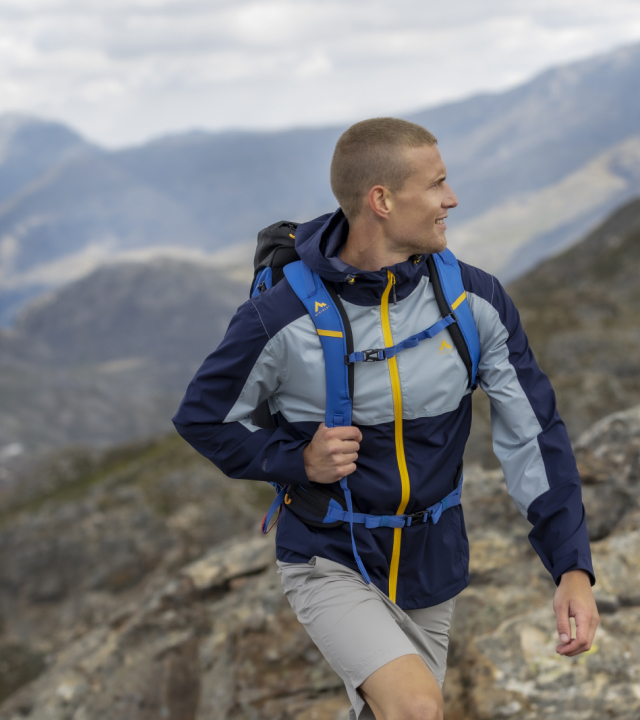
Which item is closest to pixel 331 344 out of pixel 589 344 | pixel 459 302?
pixel 459 302

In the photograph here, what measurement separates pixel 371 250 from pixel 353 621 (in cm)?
253

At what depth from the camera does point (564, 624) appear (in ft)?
14.0

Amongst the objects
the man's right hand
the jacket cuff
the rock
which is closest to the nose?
the man's right hand

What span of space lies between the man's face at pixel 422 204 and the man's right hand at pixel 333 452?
1.38 metres

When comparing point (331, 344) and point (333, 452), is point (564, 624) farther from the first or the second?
point (331, 344)

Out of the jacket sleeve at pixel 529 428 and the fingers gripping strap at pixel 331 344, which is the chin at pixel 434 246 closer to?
the jacket sleeve at pixel 529 428

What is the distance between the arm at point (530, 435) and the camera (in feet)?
15.5

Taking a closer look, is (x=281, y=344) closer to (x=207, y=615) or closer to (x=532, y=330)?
(x=207, y=615)

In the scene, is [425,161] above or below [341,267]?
above

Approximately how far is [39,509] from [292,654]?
2863cm

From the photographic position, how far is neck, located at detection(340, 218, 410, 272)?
4789 mm

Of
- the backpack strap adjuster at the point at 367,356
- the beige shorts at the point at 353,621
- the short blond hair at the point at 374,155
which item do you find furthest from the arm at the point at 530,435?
the beige shorts at the point at 353,621

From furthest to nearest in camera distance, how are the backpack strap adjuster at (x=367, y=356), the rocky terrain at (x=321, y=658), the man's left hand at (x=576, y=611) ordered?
1. the rocky terrain at (x=321, y=658)
2. the backpack strap adjuster at (x=367, y=356)
3. the man's left hand at (x=576, y=611)

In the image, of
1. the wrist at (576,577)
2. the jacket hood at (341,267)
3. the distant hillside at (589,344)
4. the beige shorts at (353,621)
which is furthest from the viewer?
the distant hillside at (589,344)
